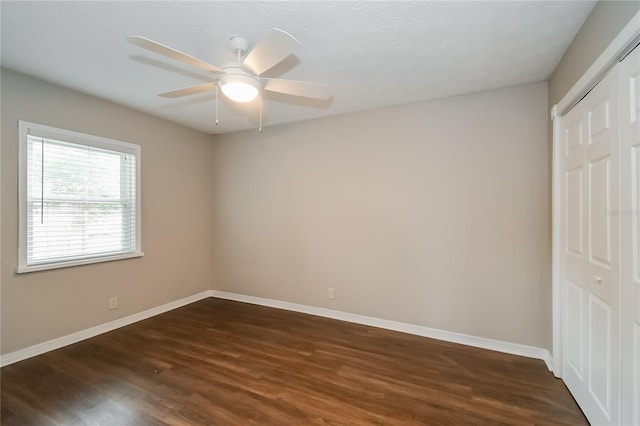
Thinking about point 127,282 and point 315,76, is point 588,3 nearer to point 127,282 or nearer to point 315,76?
point 315,76

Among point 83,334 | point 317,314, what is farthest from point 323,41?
point 83,334

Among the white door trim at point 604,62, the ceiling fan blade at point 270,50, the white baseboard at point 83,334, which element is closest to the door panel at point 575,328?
the white door trim at point 604,62

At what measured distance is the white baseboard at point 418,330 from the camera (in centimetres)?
256

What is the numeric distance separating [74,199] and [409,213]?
11.5ft

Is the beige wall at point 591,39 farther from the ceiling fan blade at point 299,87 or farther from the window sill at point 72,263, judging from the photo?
the window sill at point 72,263

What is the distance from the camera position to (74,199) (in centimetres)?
282

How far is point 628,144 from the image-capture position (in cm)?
136

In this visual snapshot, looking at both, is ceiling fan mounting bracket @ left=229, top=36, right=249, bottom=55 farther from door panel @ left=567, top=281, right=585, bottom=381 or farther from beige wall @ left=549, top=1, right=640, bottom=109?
door panel @ left=567, top=281, right=585, bottom=381

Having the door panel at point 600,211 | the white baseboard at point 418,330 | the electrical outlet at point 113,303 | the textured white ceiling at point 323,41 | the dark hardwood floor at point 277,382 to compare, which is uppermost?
the textured white ceiling at point 323,41

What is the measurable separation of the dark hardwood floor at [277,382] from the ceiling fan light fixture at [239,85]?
2126mm

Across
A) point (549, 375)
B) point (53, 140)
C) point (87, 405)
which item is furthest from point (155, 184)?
point (549, 375)

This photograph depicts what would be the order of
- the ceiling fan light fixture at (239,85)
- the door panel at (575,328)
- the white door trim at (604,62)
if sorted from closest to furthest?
the white door trim at (604,62)
the ceiling fan light fixture at (239,85)
the door panel at (575,328)

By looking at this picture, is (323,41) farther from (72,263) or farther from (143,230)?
(72,263)

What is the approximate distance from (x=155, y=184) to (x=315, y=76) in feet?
8.31
